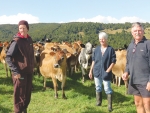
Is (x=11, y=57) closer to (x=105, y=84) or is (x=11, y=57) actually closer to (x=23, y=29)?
(x=23, y=29)

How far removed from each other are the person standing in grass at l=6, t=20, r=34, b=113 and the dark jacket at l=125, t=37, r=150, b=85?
105 inches

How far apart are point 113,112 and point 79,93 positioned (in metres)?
2.78

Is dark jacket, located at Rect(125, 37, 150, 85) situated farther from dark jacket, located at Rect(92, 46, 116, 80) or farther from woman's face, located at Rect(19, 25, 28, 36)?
woman's face, located at Rect(19, 25, 28, 36)

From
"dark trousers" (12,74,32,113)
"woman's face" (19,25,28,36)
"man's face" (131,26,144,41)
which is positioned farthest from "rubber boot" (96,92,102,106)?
"man's face" (131,26,144,41)

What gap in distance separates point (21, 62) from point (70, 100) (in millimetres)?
3743

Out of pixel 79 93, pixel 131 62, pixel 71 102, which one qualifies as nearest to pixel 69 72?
pixel 79 93

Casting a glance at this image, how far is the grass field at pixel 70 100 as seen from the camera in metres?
8.05

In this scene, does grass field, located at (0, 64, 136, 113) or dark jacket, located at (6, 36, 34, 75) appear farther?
grass field, located at (0, 64, 136, 113)

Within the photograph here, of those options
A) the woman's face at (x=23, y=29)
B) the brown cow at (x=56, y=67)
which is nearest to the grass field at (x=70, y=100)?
the brown cow at (x=56, y=67)

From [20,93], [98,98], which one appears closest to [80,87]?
[98,98]

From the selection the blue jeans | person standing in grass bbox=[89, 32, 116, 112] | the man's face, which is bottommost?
the blue jeans

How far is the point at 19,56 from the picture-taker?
6.01 m

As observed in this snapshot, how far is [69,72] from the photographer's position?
14.3 m

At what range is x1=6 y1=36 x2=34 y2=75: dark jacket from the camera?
231 inches
